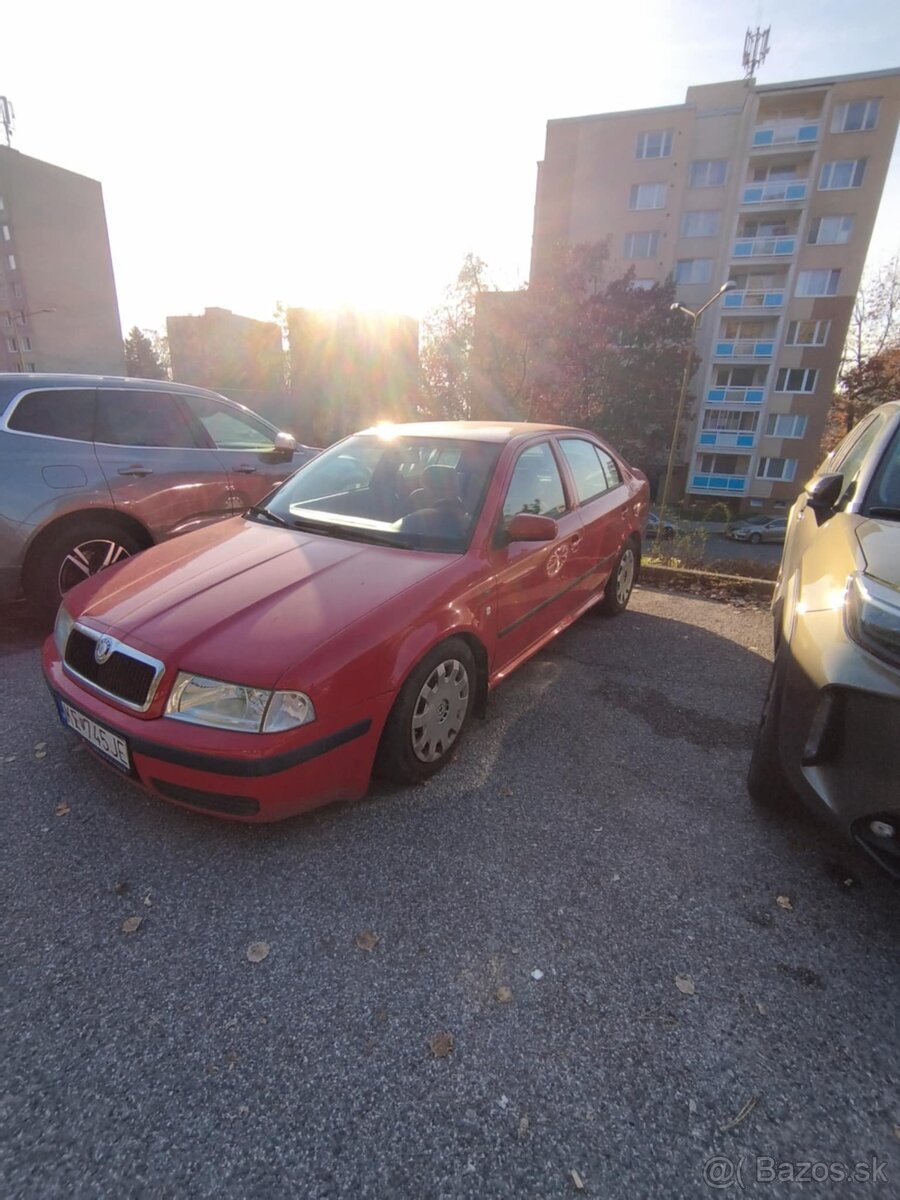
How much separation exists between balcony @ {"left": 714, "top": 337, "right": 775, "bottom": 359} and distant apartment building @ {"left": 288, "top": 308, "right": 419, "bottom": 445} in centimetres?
1662

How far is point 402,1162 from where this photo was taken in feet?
4.09

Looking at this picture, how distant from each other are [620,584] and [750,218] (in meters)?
32.6

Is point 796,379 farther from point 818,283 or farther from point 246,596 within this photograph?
point 246,596

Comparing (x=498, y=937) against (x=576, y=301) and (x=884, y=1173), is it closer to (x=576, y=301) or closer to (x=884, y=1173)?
(x=884, y=1173)

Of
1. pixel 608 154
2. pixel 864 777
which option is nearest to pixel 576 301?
pixel 608 154

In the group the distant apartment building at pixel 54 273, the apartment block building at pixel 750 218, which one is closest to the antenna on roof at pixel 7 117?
the distant apartment building at pixel 54 273

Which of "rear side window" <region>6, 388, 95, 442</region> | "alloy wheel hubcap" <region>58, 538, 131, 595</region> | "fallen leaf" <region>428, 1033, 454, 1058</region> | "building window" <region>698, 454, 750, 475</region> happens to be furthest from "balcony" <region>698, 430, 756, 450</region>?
"fallen leaf" <region>428, 1033, 454, 1058</region>

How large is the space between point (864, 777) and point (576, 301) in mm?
24051

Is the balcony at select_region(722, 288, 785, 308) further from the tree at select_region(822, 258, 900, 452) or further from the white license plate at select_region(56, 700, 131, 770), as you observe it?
the white license plate at select_region(56, 700, 131, 770)

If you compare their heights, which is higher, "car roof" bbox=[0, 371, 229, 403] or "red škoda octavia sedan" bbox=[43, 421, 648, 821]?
"car roof" bbox=[0, 371, 229, 403]

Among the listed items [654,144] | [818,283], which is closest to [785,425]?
[818,283]

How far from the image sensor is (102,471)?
3924mm

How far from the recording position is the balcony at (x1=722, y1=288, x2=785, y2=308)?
27531mm

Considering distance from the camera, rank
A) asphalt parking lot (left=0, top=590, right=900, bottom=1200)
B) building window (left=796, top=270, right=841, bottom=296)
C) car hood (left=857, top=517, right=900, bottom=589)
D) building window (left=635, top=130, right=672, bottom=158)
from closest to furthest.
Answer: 1. asphalt parking lot (left=0, top=590, right=900, bottom=1200)
2. car hood (left=857, top=517, right=900, bottom=589)
3. building window (left=635, top=130, right=672, bottom=158)
4. building window (left=796, top=270, right=841, bottom=296)
